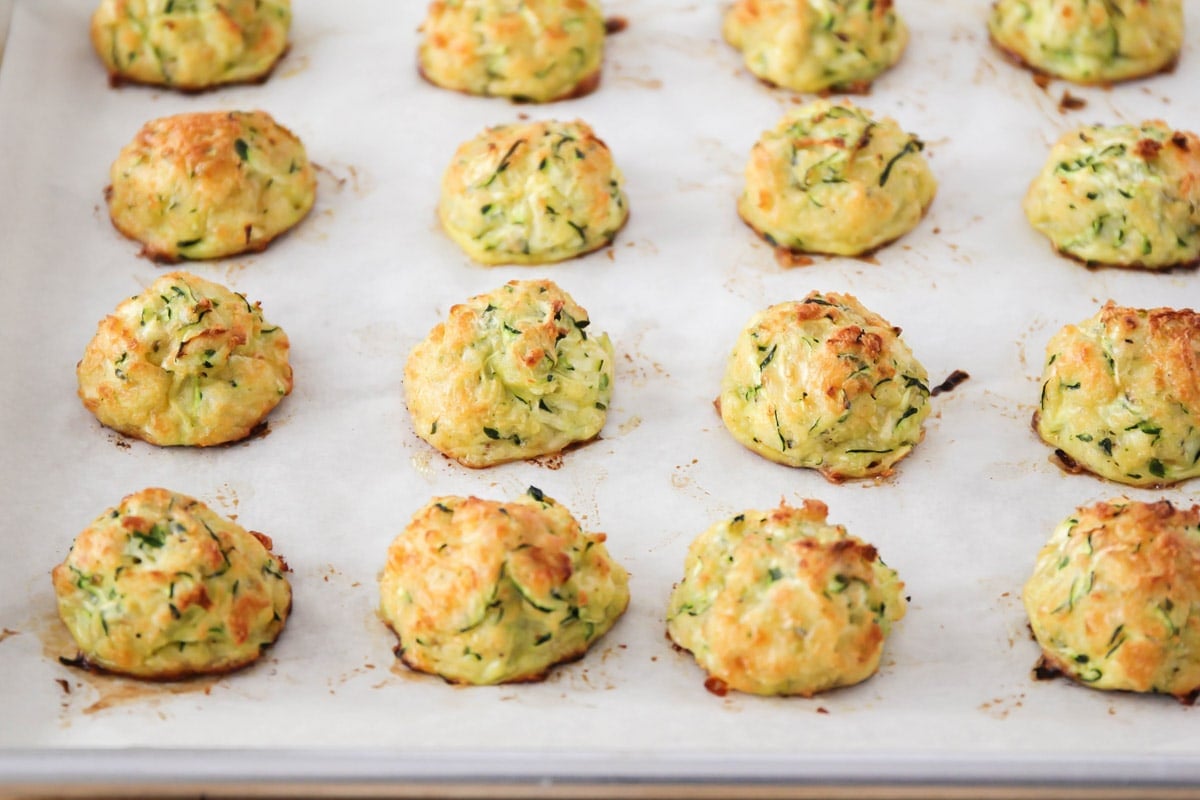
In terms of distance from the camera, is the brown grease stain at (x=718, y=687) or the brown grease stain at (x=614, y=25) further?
the brown grease stain at (x=614, y=25)

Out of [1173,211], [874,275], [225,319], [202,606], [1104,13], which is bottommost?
[202,606]

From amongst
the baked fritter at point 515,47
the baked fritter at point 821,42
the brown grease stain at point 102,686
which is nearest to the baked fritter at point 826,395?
the baked fritter at point 821,42

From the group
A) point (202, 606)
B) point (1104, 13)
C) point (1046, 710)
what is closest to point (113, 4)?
point (202, 606)

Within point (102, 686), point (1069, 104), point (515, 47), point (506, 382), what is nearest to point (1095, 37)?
point (1069, 104)

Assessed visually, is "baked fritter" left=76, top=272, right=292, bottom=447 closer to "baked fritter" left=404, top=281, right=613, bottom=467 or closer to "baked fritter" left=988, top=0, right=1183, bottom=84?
"baked fritter" left=404, top=281, right=613, bottom=467

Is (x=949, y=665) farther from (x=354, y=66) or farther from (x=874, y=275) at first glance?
(x=354, y=66)

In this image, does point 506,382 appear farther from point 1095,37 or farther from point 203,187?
point 1095,37

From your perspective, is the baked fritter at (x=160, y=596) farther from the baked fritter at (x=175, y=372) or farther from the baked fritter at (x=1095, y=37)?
the baked fritter at (x=1095, y=37)
